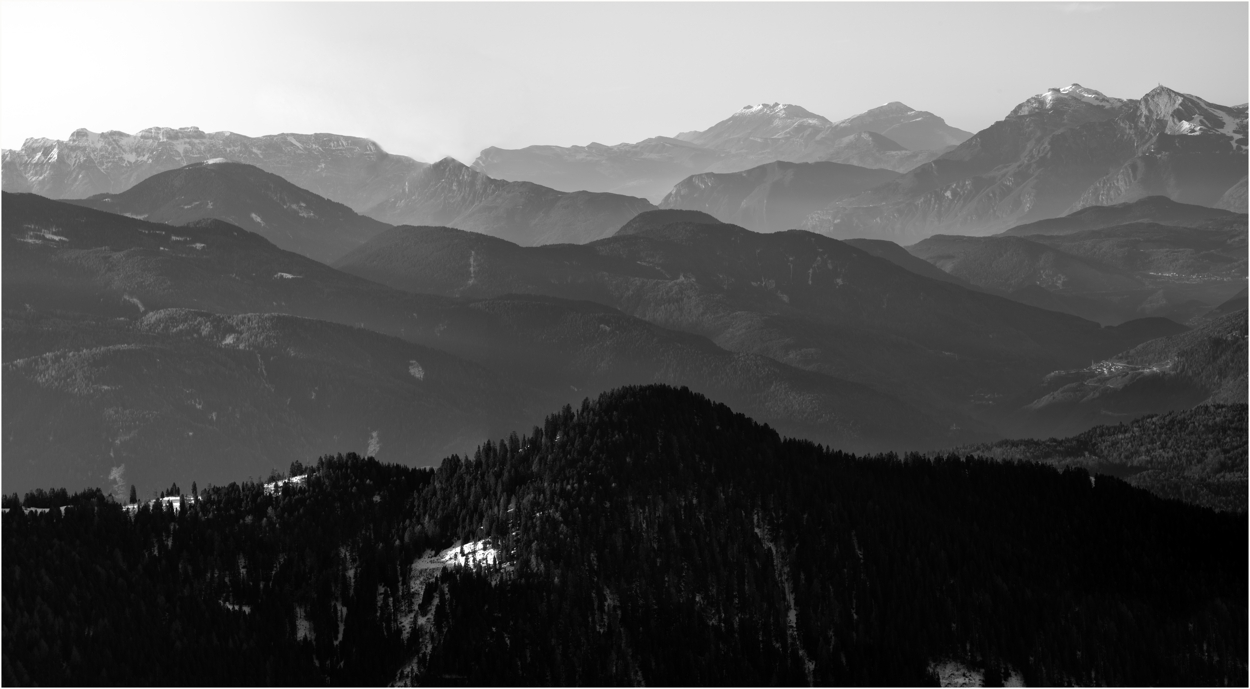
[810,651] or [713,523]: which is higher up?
[713,523]

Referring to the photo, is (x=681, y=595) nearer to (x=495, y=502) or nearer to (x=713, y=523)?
(x=713, y=523)

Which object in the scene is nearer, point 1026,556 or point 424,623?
point 424,623

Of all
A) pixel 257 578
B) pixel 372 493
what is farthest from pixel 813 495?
pixel 257 578

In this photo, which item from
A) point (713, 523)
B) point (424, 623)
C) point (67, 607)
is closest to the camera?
A: point (67, 607)

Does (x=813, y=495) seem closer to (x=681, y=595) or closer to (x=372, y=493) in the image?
(x=681, y=595)

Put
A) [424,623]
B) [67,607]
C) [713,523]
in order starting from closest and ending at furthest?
[67,607], [424,623], [713,523]

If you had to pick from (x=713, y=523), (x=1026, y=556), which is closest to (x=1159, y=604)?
(x=1026, y=556)
